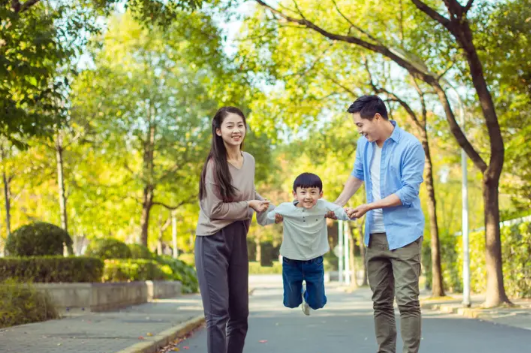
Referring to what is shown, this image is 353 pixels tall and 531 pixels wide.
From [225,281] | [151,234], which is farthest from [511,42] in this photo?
[151,234]

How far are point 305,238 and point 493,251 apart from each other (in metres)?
12.4

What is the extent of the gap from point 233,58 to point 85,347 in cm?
1291

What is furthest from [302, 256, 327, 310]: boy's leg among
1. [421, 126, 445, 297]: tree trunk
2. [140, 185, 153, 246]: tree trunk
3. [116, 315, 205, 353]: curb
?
[140, 185, 153, 246]: tree trunk

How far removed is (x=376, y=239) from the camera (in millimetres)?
6340

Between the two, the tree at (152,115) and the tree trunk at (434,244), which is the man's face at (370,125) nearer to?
the tree trunk at (434,244)

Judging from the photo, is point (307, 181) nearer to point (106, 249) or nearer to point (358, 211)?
point (358, 211)

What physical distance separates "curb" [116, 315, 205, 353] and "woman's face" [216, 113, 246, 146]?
11.2 feet

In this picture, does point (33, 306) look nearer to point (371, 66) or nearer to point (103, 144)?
point (371, 66)

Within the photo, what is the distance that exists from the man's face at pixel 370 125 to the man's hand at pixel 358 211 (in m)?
0.60

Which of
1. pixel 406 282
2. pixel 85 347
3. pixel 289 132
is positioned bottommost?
pixel 85 347

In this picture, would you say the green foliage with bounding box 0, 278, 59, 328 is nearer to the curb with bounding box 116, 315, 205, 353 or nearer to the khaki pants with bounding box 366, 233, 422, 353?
the curb with bounding box 116, 315, 205, 353

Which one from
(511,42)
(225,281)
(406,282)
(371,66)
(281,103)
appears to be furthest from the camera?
(371,66)

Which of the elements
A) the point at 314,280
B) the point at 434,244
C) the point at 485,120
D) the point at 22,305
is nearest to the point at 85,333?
the point at 22,305

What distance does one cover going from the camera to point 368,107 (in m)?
6.25
